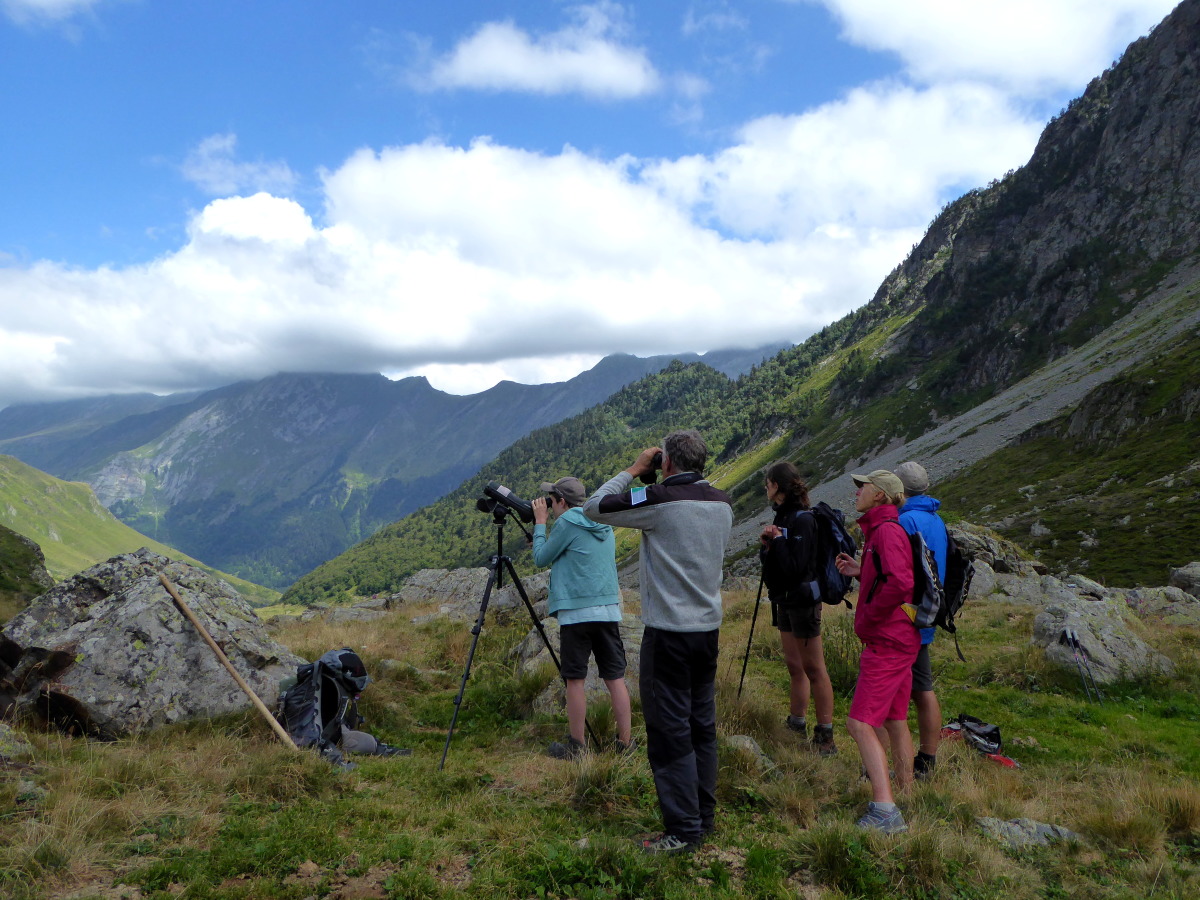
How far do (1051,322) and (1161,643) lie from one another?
117 m

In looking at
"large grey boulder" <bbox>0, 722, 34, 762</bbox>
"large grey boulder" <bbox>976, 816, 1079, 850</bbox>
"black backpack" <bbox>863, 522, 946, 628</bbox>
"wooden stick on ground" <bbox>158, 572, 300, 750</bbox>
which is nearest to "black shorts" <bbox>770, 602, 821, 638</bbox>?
"black backpack" <bbox>863, 522, 946, 628</bbox>

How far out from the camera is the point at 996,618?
551 inches

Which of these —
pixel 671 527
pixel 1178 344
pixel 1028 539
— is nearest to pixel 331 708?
pixel 671 527

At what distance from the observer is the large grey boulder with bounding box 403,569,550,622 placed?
15.2m

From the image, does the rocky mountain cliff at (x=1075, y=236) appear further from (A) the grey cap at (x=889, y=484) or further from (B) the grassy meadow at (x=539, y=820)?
(A) the grey cap at (x=889, y=484)

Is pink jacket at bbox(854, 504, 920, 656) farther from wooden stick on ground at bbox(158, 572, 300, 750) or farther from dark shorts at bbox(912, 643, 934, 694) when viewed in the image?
wooden stick on ground at bbox(158, 572, 300, 750)

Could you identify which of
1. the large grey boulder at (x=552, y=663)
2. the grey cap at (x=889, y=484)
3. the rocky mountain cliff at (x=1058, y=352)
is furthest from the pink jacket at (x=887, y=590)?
the rocky mountain cliff at (x=1058, y=352)

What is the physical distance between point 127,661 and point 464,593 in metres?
14.0

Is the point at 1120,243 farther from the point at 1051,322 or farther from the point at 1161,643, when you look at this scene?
the point at 1161,643

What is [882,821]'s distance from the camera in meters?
4.83

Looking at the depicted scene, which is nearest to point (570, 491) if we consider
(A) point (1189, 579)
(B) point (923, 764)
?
(B) point (923, 764)

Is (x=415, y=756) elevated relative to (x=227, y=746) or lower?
lower

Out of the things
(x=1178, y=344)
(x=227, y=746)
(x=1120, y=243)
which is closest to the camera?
(x=227, y=746)

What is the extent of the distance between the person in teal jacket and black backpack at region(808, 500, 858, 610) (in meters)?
2.11
